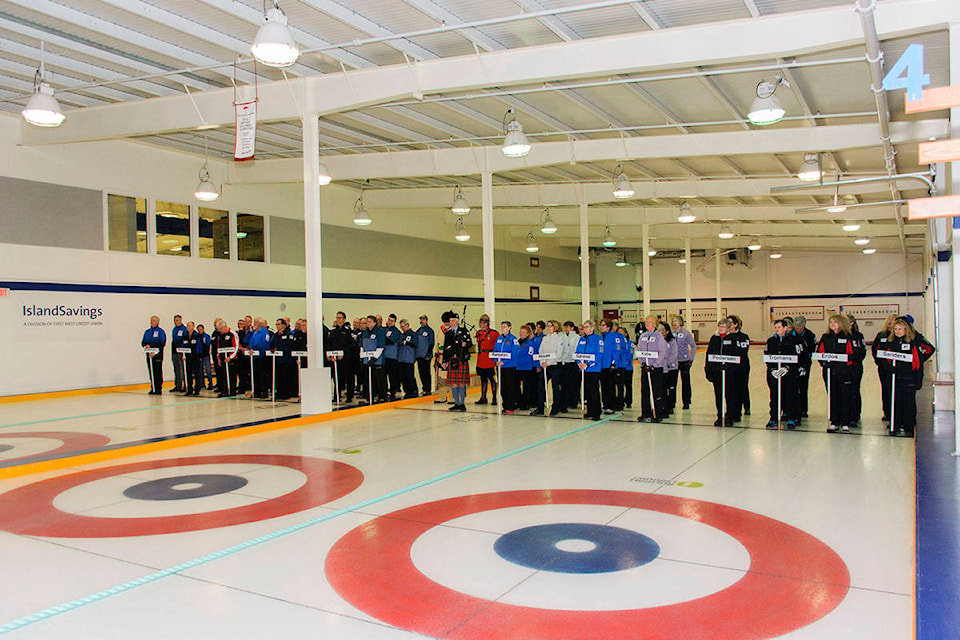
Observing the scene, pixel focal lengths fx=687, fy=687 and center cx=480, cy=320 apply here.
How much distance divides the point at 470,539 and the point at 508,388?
7.22 metres

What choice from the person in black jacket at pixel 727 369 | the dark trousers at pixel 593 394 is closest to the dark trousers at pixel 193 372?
the dark trousers at pixel 593 394

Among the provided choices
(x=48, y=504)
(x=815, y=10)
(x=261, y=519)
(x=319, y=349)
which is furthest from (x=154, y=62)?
(x=815, y=10)

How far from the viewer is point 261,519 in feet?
18.5

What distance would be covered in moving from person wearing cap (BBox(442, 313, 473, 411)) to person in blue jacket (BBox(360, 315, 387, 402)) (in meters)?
1.56

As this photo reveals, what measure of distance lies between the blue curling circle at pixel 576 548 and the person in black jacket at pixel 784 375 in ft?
19.3

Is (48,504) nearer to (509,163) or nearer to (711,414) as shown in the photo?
(711,414)

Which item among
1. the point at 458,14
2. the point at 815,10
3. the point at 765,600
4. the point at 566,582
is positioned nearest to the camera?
the point at 765,600

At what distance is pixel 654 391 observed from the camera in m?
10.9

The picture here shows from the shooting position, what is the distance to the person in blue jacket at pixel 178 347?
15.6 m

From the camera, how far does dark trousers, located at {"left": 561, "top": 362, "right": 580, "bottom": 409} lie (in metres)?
12.0

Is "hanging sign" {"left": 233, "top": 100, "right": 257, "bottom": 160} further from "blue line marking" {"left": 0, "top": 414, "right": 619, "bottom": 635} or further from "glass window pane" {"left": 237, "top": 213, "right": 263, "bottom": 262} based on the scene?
"glass window pane" {"left": 237, "top": 213, "right": 263, "bottom": 262}

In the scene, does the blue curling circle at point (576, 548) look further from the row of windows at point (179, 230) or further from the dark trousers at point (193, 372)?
the row of windows at point (179, 230)

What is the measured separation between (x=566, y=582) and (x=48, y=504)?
4952 mm

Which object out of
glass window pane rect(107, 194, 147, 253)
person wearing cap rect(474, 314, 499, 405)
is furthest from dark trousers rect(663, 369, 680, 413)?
glass window pane rect(107, 194, 147, 253)
